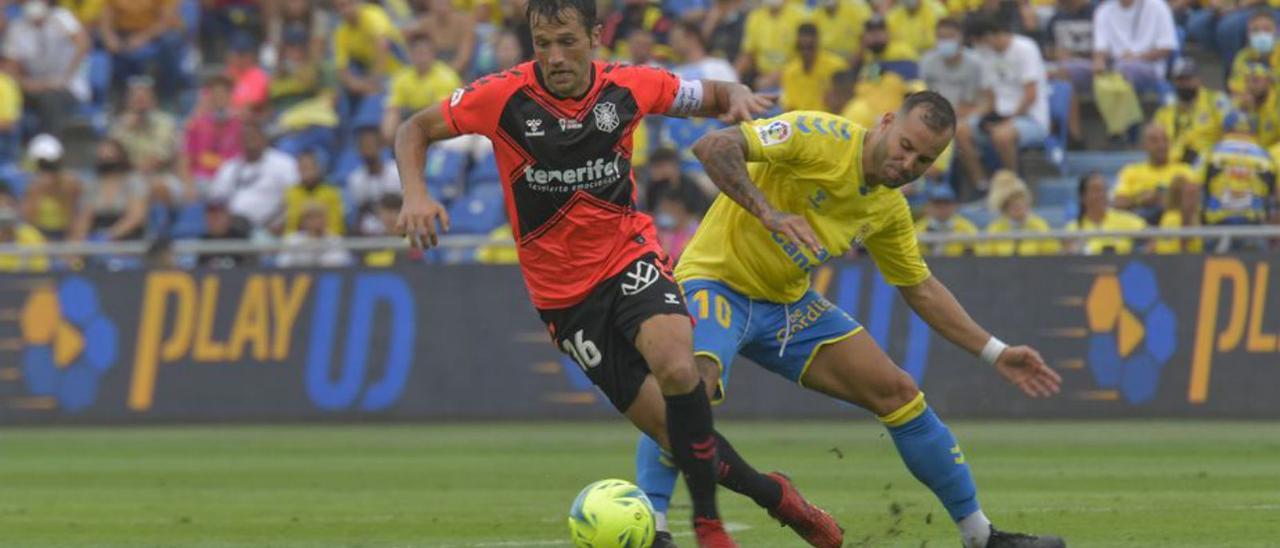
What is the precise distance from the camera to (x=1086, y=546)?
30.1 feet

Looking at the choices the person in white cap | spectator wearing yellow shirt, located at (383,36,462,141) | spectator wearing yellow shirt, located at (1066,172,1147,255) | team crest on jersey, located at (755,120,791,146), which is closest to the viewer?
team crest on jersey, located at (755,120,791,146)

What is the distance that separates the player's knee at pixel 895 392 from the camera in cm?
885

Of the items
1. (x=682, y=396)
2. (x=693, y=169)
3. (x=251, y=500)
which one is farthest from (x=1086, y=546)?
(x=693, y=169)

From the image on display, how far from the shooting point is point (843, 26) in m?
20.9

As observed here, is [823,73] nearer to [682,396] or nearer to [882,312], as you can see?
[882,312]

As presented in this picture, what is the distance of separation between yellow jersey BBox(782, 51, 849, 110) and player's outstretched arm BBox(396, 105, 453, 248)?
11.7m

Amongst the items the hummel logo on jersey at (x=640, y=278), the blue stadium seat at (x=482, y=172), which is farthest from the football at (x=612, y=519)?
the blue stadium seat at (x=482, y=172)

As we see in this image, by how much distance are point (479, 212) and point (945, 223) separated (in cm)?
460

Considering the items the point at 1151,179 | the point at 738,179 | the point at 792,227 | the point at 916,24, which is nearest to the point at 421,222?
the point at 738,179

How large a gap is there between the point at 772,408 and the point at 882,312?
131 cm

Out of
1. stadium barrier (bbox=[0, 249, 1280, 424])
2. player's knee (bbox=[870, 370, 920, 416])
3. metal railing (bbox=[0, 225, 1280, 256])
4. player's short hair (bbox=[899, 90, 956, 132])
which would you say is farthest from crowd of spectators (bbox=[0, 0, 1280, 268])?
player's short hair (bbox=[899, 90, 956, 132])

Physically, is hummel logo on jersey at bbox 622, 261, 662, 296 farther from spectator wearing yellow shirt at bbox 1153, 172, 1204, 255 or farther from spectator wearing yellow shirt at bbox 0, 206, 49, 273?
spectator wearing yellow shirt at bbox 0, 206, 49, 273

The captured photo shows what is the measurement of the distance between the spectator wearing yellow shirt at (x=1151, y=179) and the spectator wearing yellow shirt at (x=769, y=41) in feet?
12.3

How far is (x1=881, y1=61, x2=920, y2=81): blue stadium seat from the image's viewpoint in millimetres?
20000
